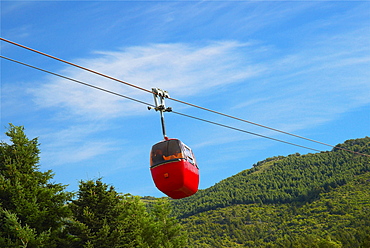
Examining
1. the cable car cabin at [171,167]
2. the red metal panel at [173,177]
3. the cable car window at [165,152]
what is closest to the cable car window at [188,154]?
the cable car cabin at [171,167]

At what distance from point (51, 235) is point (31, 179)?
17.2ft

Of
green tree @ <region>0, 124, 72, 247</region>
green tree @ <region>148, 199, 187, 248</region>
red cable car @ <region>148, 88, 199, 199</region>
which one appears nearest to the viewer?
red cable car @ <region>148, 88, 199, 199</region>

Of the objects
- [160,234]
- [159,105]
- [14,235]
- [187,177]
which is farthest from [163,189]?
[160,234]

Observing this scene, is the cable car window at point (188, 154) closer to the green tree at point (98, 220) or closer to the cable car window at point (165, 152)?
the cable car window at point (165, 152)

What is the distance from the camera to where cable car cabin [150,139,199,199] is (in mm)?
18750

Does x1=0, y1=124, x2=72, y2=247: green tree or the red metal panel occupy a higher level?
x1=0, y1=124, x2=72, y2=247: green tree

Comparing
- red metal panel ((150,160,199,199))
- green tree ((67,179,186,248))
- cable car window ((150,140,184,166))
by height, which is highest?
green tree ((67,179,186,248))

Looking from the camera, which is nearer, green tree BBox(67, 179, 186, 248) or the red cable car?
the red cable car

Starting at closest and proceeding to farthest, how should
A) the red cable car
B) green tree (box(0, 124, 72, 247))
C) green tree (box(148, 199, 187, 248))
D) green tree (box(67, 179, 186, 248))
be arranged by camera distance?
the red cable car < green tree (box(0, 124, 72, 247)) < green tree (box(67, 179, 186, 248)) < green tree (box(148, 199, 187, 248))

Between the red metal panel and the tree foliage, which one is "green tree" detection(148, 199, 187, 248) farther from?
the red metal panel

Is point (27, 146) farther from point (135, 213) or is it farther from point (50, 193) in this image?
point (135, 213)

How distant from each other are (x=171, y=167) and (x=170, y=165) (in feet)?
0.32

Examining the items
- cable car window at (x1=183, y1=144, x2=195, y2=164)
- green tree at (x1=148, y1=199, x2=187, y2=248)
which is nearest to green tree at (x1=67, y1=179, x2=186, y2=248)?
green tree at (x1=148, y1=199, x2=187, y2=248)

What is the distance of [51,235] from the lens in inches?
1599
